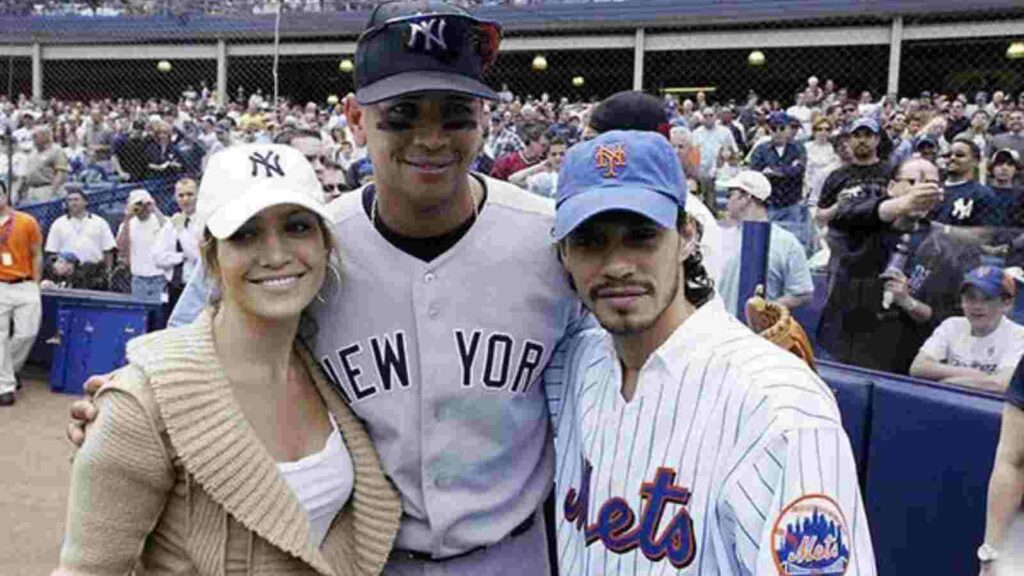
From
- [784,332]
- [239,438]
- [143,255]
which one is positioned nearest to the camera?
[239,438]

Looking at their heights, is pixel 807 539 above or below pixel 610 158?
below

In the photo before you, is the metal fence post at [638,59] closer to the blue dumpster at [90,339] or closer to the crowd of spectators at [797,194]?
the crowd of spectators at [797,194]

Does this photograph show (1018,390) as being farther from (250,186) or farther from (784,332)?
(250,186)

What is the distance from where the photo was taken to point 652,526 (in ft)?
5.41

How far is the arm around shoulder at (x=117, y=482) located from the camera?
5.99ft

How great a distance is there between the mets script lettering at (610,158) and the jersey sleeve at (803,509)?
0.53m

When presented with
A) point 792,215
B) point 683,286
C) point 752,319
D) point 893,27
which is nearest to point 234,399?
point 683,286

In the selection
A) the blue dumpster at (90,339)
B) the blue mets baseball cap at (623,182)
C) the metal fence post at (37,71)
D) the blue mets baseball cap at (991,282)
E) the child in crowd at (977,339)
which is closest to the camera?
the blue mets baseball cap at (623,182)

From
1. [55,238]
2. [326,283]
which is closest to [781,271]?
[326,283]

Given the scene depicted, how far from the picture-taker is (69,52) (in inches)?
1112

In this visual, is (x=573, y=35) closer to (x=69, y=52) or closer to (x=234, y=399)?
(x=69, y=52)

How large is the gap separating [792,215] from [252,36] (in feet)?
64.9

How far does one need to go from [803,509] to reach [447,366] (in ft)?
2.87

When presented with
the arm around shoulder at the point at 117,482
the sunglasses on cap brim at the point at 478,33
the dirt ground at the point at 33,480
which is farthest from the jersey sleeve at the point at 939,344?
the dirt ground at the point at 33,480
